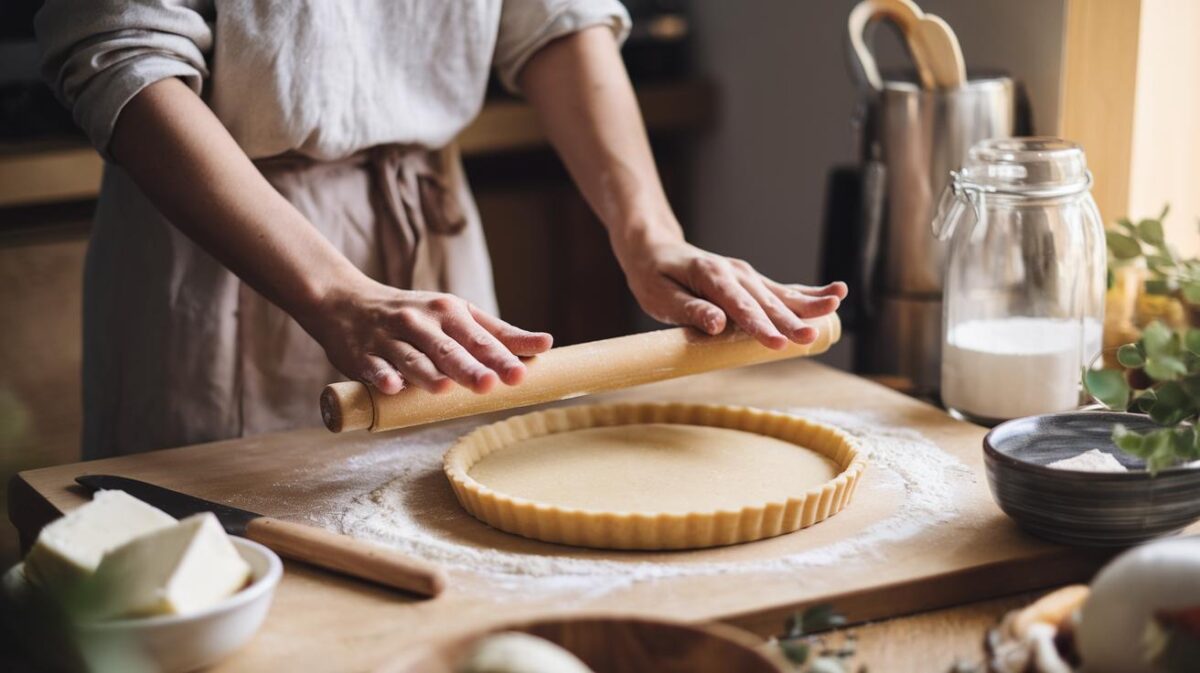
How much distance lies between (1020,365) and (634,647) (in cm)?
71

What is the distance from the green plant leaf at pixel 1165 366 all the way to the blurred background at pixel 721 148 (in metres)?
0.74

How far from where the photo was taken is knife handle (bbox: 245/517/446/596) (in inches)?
35.2

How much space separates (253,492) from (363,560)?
0.25 meters

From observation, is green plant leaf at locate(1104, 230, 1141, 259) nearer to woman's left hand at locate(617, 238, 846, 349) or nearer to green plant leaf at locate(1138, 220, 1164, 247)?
green plant leaf at locate(1138, 220, 1164, 247)

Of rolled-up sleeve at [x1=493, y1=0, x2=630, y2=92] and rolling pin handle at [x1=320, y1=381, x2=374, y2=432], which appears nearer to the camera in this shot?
rolling pin handle at [x1=320, y1=381, x2=374, y2=432]

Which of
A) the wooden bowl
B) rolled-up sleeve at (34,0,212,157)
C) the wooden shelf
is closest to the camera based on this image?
the wooden bowl

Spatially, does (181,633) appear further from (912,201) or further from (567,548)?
(912,201)

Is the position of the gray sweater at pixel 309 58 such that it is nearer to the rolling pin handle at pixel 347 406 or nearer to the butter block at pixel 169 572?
the rolling pin handle at pixel 347 406

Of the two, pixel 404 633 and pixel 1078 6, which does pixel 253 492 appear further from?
pixel 1078 6

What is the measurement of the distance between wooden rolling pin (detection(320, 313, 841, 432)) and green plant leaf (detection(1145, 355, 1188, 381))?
0.43m

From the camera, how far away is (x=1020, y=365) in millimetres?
1262

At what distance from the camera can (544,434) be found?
4.11 ft

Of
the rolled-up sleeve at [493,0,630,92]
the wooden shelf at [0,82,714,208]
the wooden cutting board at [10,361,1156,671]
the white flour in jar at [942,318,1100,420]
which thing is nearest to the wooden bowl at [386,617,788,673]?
the wooden cutting board at [10,361,1156,671]

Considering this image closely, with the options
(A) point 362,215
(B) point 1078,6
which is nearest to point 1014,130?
(B) point 1078,6
